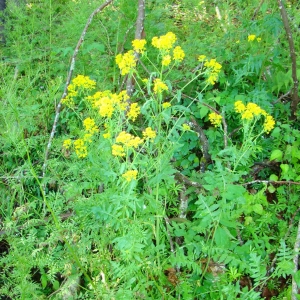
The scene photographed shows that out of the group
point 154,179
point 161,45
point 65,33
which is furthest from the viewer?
point 65,33

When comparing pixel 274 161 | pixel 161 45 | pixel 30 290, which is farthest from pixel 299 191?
pixel 30 290

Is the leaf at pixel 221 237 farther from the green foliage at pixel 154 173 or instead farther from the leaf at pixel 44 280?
the leaf at pixel 44 280

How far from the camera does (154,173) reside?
199 cm

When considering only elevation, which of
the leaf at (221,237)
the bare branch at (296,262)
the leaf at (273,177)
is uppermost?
the leaf at (273,177)

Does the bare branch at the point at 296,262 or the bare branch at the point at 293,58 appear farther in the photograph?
the bare branch at the point at 293,58

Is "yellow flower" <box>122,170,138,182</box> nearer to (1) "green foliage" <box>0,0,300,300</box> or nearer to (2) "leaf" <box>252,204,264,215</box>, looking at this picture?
(1) "green foliage" <box>0,0,300,300</box>

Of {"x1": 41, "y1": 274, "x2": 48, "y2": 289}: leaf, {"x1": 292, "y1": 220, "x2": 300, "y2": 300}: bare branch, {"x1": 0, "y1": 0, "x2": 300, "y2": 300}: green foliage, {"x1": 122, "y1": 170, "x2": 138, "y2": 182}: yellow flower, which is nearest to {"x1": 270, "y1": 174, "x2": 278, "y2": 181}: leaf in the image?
{"x1": 0, "y1": 0, "x2": 300, "y2": 300}: green foliage

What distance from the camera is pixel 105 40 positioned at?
356 centimetres

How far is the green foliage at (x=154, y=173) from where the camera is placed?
1.99 metres

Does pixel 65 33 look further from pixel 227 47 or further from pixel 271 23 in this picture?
pixel 271 23

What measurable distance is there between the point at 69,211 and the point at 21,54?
1.92 meters

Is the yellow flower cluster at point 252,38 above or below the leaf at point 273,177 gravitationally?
above

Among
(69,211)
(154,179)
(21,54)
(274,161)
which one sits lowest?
(69,211)

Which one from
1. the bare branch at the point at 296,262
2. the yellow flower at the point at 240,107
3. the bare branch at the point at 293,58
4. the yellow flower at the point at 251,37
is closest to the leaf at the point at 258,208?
the bare branch at the point at 296,262
